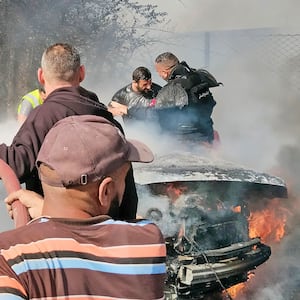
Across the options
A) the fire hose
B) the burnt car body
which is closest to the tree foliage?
the burnt car body

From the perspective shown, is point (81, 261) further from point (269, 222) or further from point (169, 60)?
point (169, 60)

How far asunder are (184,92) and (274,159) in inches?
79.7

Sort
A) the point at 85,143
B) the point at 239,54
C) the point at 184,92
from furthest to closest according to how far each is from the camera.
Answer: the point at 239,54 < the point at 184,92 < the point at 85,143

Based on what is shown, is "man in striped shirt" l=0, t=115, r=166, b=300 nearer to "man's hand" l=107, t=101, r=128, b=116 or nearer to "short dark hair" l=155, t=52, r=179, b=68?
"short dark hair" l=155, t=52, r=179, b=68

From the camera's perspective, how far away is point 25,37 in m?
9.27

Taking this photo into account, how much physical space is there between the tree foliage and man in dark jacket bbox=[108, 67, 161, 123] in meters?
3.45

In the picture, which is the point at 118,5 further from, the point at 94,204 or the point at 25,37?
the point at 94,204

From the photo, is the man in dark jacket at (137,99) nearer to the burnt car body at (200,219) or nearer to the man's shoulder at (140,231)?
the burnt car body at (200,219)

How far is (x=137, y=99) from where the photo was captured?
222 inches

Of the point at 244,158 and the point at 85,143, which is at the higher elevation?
the point at 85,143

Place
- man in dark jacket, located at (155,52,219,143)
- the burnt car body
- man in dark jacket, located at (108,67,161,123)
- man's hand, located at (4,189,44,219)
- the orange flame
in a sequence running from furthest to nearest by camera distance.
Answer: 1. man in dark jacket, located at (108,67,161,123)
2. man in dark jacket, located at (155,52,219,143)
3. the orange flame
4. the burnt car body
5. man's hand, located at (4,189,44,219)

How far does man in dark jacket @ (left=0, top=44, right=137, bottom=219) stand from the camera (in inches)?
88.6

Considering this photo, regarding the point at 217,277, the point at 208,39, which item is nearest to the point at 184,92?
the point at 217,277

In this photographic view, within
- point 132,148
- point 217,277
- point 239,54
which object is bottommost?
point 217,277
